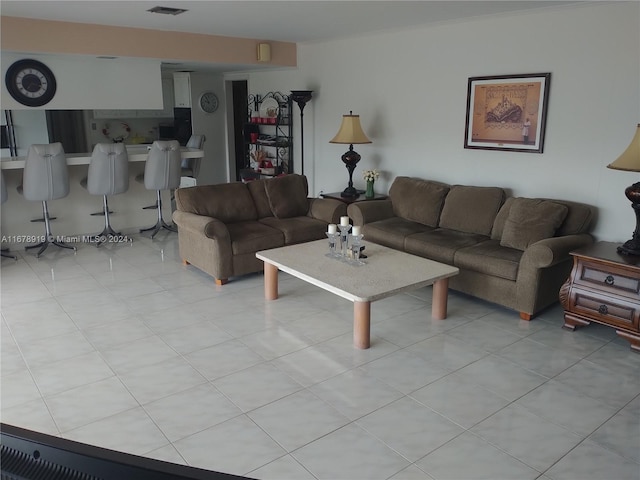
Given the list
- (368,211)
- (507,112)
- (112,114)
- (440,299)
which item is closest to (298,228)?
(368,211)

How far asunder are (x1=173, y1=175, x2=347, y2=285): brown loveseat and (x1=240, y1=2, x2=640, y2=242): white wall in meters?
1.16

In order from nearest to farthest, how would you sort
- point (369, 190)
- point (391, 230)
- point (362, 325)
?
point (362, 325)
point (391, 230)
point (369, 190)

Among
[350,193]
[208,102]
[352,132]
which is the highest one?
[208,102]

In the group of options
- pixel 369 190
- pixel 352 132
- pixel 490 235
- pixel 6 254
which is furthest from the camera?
pixel 369 190

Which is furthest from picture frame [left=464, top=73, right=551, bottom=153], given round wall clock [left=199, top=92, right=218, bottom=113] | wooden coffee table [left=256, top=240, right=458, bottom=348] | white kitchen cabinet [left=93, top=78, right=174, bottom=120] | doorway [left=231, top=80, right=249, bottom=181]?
white kitchen cabinet [left=93, top=78, right=174, bottom=120]

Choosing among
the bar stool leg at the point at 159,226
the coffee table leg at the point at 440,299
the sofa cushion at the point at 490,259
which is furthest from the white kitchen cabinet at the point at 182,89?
the coffee table leg at the point at 440,299

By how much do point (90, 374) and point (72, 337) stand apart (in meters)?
0.60

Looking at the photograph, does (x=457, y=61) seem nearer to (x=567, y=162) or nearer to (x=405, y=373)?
(x=567, y=162)

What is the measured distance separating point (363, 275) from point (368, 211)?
1.63m

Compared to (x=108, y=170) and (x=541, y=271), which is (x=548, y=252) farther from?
(x=108, y=170)

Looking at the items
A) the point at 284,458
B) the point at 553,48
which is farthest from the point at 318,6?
the point at 284,458

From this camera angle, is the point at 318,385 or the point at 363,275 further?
the point at 363,275

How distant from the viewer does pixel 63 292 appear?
4.35 metres

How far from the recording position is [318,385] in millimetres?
2922
